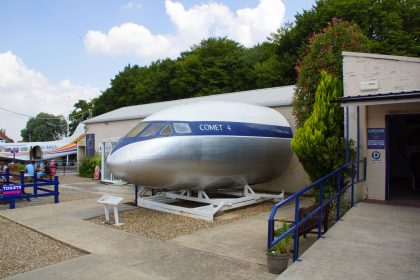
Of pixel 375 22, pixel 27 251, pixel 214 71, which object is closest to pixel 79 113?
pixel 214 71

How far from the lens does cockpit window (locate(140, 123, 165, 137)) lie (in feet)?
35.1

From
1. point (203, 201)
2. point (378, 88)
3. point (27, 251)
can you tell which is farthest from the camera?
point (203, 201)

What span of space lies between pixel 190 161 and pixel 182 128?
101cm

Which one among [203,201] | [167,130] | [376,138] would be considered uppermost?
[167,130]

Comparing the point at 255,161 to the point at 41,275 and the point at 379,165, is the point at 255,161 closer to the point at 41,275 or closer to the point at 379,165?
the point at 379,165

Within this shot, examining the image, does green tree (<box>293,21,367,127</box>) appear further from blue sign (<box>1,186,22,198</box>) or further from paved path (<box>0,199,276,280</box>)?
blue sign (<box>1,186,22,198</box>)

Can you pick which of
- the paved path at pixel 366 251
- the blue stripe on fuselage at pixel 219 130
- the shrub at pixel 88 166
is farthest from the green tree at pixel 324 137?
the shrub at pixel 88 166

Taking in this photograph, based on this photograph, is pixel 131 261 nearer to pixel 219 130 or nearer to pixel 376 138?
pixel 219 130

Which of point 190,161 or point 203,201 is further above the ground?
point 190,161

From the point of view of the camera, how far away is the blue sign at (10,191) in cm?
1254

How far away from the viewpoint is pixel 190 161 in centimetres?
1053

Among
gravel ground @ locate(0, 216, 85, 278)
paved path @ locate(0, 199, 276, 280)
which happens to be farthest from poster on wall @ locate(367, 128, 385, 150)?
gravel ground @ locate(0, 216, 85, 278)

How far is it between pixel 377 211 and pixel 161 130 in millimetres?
6057

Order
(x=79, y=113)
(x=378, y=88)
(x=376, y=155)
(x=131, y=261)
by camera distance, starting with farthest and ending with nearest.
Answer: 1. (x=79, y=113)
2. (x=376, y=155)
3. (x=378, y=88)
4. (x=131, y=261)
